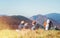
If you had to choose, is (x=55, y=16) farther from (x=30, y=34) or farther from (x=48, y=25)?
(x=30, y=34)

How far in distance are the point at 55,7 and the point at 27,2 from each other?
38 centimetres

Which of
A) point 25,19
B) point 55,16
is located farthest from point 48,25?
point 25,19

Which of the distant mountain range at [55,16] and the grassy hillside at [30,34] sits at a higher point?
the distant mountain range at [55,16]

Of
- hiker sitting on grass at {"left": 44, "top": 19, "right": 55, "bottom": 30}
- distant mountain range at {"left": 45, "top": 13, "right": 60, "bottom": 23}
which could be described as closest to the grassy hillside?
hiker sitting on grass at {"left": 44, "top": 19, "right": 55, "bottom": 30}

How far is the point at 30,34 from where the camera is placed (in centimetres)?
203

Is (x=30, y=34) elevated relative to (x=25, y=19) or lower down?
lower down

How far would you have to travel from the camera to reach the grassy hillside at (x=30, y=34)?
200 centimetres

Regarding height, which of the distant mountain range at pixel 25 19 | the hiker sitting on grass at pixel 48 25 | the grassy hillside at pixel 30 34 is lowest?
the grassy hillside at pixel 30 34

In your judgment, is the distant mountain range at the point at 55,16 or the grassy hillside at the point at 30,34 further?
the distant mountain range at the point at 55,16

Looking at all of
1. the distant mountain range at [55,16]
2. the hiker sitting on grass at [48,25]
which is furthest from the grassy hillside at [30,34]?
the distant mountain range at [55,16]

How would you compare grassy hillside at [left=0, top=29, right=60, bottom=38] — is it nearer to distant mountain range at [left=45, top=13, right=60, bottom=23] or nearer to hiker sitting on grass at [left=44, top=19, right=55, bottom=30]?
hiker sitting on grass at [left=44, top=19, right=55, bottom=30]

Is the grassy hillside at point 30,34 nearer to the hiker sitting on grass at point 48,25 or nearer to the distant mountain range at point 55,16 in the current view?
the hiker sitting on grass at point 48,25

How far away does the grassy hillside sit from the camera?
2003 mm

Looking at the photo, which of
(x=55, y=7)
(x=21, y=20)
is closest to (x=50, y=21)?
(x=55, y=7)
